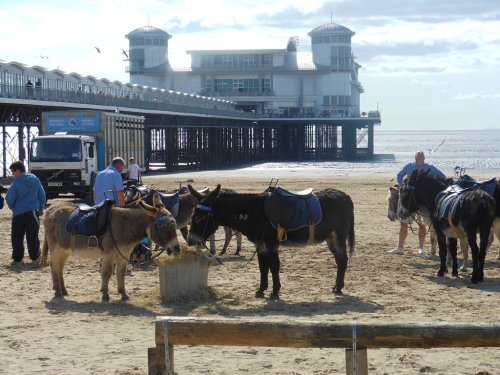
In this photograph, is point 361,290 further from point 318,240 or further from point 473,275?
point 473,275

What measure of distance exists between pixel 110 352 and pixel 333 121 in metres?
99.6

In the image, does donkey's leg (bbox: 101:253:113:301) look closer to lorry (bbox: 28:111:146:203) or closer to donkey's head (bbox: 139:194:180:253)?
donkey's head (bbox: 139:194:180:253)

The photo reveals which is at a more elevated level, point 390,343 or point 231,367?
point 390,343

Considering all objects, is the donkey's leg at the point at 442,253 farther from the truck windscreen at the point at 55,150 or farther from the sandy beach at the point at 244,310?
the truck windscreen at the point at 55,150

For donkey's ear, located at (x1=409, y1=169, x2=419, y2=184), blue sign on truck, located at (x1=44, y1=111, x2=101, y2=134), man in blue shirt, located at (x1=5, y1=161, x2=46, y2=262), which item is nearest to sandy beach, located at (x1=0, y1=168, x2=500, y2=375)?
man in blue shirt, located at (x1=5, y1=161, x2=46, y2=262)

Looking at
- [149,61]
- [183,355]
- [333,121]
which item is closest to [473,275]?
[183,355]

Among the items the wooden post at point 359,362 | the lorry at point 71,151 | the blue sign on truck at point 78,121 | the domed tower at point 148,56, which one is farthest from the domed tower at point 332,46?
the wooden post at point 359,362

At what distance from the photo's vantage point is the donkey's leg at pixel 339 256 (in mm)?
12734

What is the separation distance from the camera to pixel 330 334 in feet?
22.8

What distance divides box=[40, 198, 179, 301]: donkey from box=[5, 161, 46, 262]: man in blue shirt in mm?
3492

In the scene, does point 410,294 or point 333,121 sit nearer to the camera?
point 410,294

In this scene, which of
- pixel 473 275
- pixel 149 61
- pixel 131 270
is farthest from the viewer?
pixel 149 61

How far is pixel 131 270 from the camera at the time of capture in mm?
14812

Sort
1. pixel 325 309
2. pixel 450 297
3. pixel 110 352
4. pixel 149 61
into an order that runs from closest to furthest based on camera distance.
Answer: pixel 110 352 → pixel 325 309 → pixel 450 297 → pixel 149 61
